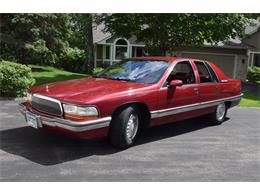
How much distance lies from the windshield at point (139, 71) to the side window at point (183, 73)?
47 cm

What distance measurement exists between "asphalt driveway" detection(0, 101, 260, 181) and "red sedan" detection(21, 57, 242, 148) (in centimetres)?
35

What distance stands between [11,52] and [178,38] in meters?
12.1

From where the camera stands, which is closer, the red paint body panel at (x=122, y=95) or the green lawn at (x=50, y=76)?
the red paint body panel at (x=122, y=95)

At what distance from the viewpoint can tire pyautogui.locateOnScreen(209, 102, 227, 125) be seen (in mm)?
7963

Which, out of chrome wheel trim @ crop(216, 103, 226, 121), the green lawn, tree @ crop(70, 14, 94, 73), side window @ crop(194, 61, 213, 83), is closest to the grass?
chrome wheel trim @ crop(216, 103, 226, 121)

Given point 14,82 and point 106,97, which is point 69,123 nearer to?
point 106,97

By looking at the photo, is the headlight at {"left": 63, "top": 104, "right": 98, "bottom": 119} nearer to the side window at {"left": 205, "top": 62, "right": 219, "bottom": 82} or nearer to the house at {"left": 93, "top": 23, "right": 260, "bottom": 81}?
the side window at {"left": 205, "top": 62, "right": 219, "bottom": 82}

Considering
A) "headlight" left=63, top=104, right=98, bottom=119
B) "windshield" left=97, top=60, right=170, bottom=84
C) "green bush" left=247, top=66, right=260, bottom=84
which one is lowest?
"green bush" left=247, top=66, right=260, bottom=84

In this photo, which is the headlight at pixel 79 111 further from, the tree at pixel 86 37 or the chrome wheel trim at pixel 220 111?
the tree at pixel 86 37

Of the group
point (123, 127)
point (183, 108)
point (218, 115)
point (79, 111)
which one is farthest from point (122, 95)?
point (218, 115)

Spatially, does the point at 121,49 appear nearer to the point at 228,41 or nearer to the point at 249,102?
the point at 228,41

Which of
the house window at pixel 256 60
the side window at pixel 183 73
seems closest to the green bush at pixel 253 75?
the house window at pixel 256 60

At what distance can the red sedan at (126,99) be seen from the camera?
16.7 ft

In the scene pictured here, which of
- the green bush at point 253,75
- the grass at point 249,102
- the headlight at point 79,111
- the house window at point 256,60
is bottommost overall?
the green bush at point 253,75
